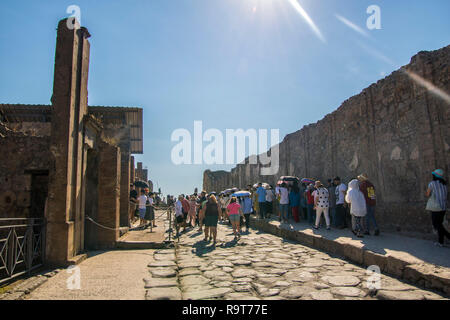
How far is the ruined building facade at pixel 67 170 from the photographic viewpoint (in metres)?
6.78

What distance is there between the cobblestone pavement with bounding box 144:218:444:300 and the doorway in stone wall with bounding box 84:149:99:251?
1930mm

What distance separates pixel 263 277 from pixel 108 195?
5539 mm

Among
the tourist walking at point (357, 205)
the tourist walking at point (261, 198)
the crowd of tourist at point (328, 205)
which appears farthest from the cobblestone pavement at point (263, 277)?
the tourist walking at point (261, 198)

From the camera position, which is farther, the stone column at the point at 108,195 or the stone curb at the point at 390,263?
the stone column at the point at 108,195

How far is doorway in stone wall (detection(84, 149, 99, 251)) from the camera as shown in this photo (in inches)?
339

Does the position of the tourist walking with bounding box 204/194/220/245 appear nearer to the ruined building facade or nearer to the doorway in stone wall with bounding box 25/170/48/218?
the ruined building facade

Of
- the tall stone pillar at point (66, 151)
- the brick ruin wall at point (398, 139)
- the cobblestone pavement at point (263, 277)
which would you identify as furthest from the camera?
the brick ruin wall at point (398, 139)

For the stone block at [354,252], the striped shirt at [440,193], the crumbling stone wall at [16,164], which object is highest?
the crumbling stone wall at [16,164]

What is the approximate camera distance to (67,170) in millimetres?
6855

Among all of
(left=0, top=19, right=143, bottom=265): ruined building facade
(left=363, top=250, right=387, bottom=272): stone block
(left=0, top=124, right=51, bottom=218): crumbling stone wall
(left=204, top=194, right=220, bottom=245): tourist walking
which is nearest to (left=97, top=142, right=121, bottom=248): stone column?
(left=0, top=19, right=143, bottom=265): ruined building facade

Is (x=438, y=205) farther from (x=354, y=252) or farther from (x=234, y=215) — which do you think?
(x=234, y=215)

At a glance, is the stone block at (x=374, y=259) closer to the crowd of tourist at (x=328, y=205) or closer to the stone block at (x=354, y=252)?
the stone block at (x=354, y=252)

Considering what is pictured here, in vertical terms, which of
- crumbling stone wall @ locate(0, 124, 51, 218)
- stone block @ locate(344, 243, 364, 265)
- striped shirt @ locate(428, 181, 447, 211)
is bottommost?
stone block @ locate(344, 243, 364, 265)
